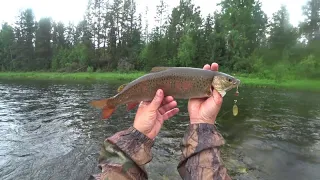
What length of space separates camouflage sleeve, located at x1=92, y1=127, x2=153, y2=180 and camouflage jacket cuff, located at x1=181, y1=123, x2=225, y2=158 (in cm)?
41

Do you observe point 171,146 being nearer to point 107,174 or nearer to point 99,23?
point 107,174

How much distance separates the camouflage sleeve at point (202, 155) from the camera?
2.61 meters

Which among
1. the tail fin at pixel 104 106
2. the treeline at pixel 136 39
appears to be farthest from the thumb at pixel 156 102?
the treeline at pixel 136 39

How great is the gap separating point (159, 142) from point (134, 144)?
7.00 m

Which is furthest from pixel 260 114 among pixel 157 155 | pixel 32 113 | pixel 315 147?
pixel 32 113

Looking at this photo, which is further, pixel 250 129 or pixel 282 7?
pixel 282 7

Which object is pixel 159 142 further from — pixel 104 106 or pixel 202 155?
pixel 202 155

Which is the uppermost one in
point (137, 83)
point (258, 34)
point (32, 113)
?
point (258, 34)

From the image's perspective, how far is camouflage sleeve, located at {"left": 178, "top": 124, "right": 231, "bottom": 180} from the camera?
103 inches

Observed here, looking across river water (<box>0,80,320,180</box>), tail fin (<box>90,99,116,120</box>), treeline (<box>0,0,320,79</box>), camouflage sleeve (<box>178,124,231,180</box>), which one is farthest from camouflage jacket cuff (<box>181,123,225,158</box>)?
treeline (<box>0,0,320,79</box>)

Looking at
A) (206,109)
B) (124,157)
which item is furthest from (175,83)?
(124,157)

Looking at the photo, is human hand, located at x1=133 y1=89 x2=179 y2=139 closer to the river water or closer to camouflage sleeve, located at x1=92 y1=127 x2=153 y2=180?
camouflage sleeve, located at x1=92 y1=127 x2=153 y2=180

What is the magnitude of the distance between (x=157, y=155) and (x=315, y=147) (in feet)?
18.4

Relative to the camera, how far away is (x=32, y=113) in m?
14.2
